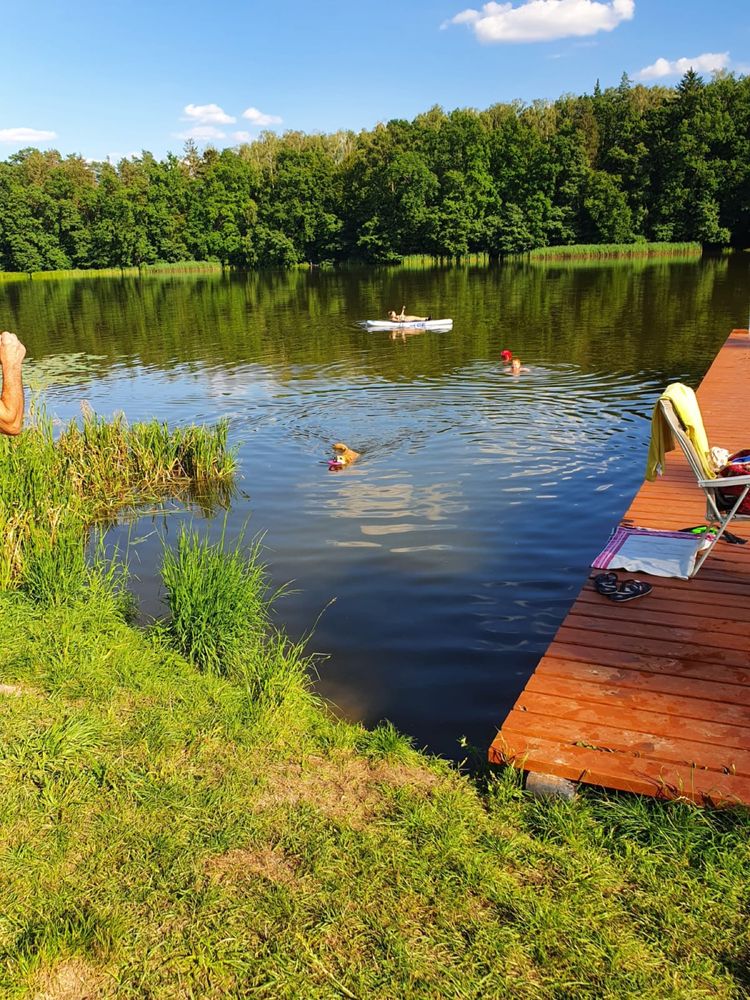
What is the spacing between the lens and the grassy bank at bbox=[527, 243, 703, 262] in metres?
58.1

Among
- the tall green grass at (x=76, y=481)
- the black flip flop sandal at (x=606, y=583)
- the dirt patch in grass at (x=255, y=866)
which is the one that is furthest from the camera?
the tall green grass at (x=76, y=481)

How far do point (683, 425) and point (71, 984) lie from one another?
18.0ft

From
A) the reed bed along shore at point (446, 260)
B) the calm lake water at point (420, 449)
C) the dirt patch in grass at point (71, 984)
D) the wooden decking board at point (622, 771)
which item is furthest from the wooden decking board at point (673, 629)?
the reed bed along shore at point (446, 260)

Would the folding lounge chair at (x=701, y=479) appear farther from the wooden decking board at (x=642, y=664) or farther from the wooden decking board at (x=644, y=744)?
the wooden decking board at (x=644, y=744)

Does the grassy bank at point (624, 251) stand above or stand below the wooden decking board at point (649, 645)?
above

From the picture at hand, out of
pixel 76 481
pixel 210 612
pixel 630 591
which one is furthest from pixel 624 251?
pixel 210 612

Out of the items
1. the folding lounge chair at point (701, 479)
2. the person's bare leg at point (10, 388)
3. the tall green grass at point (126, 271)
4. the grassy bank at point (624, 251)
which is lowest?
A: the folding lounge chair at point (701, 479)

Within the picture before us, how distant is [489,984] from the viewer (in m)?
2.65

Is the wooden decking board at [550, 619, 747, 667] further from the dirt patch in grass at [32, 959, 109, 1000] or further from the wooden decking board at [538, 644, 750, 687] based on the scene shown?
the dirt patch in grass at [32, 959, 109, 1000]

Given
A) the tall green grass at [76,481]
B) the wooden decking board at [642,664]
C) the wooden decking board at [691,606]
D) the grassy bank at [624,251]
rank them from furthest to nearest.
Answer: the grassy bank at [624,251] → the tall green grass at [76,481] → the wooden decking board at [691,606] → the wooden decking board at [642,664]

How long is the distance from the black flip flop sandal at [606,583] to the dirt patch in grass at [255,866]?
3.11 meters

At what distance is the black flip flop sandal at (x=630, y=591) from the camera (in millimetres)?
5344

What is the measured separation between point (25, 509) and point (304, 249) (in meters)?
73.1

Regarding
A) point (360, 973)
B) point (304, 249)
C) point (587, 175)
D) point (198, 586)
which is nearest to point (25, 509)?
point (198, 586)
